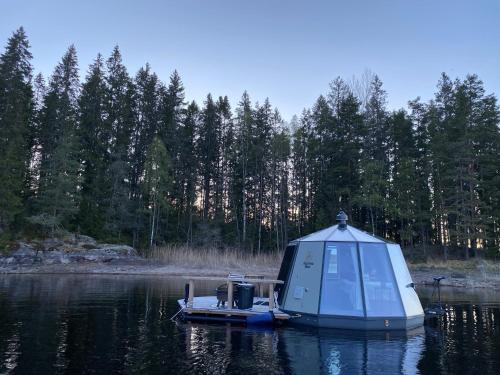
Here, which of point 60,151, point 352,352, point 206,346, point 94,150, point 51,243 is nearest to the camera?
point 352,352

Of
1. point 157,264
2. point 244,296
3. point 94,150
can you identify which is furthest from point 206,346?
point 94,150

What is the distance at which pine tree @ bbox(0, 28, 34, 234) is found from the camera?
122ft

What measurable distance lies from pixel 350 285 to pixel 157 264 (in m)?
27.1

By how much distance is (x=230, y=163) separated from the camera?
5584 centimetres

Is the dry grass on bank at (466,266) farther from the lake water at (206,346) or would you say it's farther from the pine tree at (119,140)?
the pine tree at (119,140)

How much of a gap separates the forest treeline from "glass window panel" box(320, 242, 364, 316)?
29.3m

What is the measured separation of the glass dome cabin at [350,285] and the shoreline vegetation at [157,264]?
18693 mm

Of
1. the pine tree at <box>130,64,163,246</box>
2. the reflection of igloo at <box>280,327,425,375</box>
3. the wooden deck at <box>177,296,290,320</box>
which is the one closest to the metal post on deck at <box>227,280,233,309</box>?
the wooden deck at <box>177,296,290,320</box>

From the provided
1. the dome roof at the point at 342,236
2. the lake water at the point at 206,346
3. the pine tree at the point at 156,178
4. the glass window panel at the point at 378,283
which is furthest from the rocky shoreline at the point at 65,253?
the glass window panel at the point at 378,283

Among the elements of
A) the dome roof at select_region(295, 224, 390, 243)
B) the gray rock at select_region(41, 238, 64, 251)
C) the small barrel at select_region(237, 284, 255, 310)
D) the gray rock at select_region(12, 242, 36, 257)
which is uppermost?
the dome roof at select_region(295, 224, 390, 243)

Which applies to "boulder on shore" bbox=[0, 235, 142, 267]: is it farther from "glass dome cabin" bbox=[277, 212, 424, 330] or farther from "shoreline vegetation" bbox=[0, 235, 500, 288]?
"glass dome cabin" bbox=[277, 212, 424, 330]

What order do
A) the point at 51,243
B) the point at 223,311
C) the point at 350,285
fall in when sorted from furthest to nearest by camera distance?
the point at 51,243, the point at 223,311, the point at 350,285

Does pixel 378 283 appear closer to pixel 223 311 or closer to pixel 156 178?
pixel 223 311

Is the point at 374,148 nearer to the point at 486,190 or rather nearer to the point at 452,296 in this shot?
the point at 486,190
